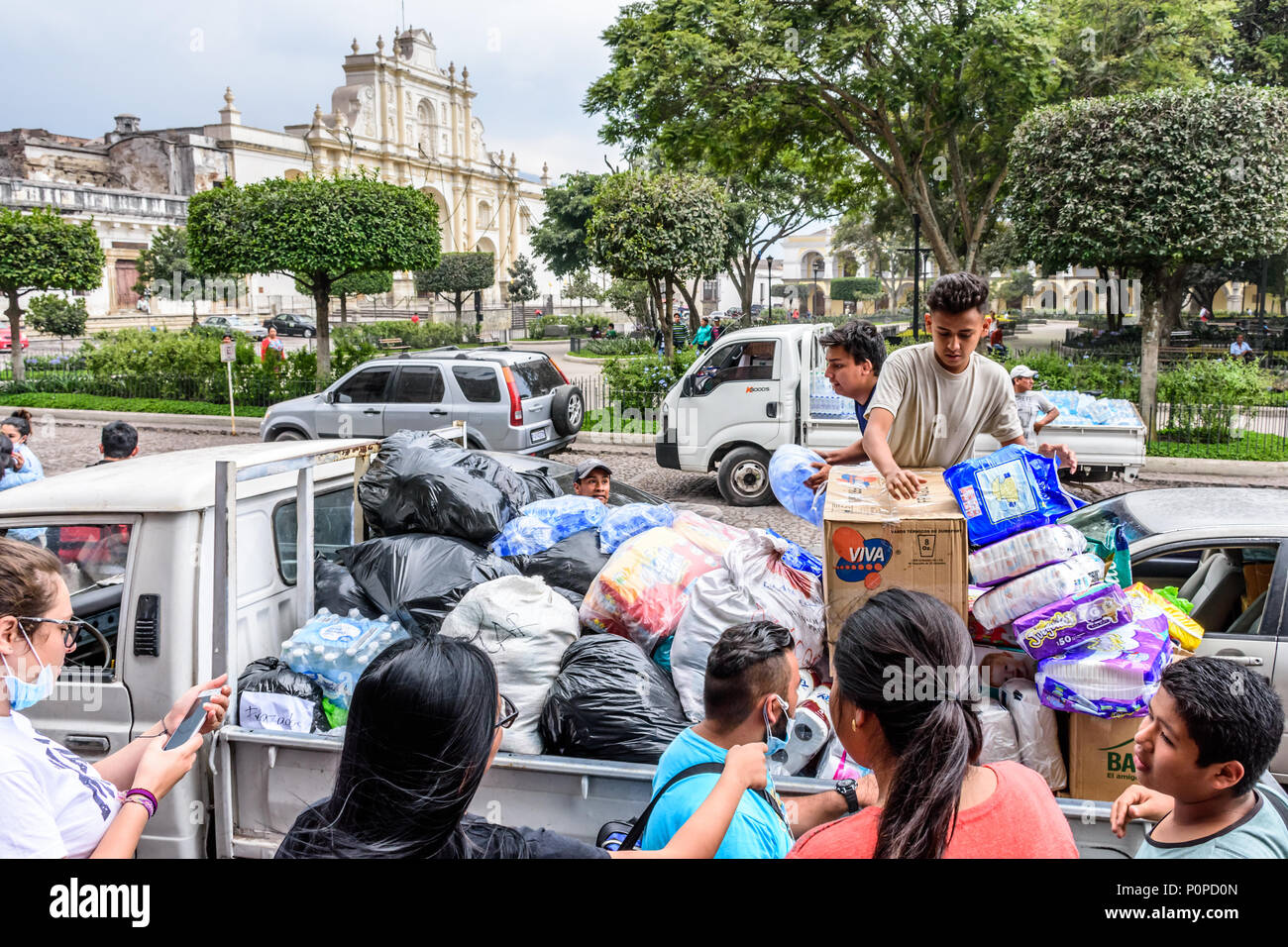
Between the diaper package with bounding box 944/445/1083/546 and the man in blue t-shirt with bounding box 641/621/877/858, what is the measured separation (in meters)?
1.13

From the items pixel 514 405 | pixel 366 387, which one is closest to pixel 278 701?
pixel 514 405

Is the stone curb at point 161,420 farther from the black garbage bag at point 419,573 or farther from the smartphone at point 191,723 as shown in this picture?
the smartphone at point 191,723

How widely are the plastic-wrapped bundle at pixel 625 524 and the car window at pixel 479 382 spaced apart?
8369mm

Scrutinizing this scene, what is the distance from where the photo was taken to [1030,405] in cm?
952

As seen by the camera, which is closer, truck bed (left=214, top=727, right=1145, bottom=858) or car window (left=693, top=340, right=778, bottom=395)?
truck bed (left=214, top=727, right=1145, bottom=858)

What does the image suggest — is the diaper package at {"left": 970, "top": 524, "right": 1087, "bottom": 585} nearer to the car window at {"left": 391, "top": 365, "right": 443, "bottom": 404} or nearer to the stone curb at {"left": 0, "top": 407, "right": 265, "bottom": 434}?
the car window at {"left": 391, "top": 365, "right": 443, "bottom": 404}

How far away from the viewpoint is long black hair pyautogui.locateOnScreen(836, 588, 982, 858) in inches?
64.6

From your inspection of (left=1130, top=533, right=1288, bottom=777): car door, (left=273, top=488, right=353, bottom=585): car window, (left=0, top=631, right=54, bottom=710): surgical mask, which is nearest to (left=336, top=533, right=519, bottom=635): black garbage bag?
(left=273, top=488, right=353, bottom=585): car window

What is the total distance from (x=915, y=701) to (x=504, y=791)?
172 cm

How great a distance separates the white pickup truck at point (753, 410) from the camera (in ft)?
35.0

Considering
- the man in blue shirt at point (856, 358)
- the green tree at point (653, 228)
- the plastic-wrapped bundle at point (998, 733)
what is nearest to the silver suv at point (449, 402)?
the green tree at point (653, 228)

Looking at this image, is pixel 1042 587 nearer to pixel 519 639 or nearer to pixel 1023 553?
pixel 1023 553
